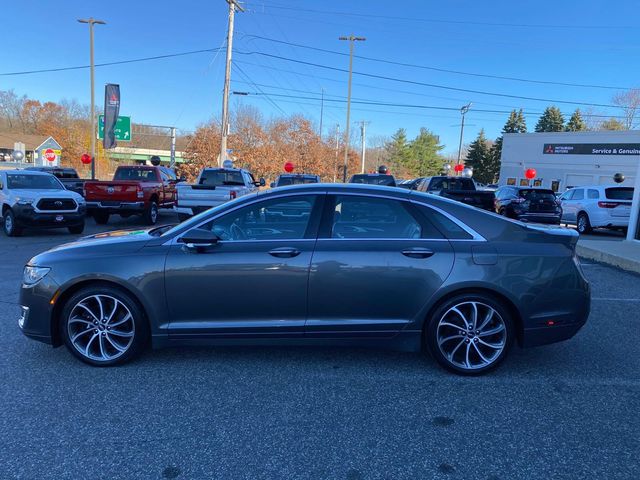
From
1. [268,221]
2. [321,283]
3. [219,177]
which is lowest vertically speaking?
[321,283]

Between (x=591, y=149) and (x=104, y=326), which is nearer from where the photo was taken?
(x=104, y=326)

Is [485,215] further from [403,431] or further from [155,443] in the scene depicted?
[155,443]

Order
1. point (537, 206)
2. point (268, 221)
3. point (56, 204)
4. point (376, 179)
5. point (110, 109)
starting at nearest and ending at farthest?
point (268, 221)
point (56, 204)
point (376, 179)
point (537, 206)
point (110, 109)

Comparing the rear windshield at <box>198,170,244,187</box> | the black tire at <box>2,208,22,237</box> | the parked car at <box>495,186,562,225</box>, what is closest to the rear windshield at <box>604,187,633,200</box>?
the parked car at <box>495,186,562,225</box>

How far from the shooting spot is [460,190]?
15625mm

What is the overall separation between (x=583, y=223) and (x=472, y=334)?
14.5m

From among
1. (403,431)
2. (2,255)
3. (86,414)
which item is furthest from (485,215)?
(2,255)

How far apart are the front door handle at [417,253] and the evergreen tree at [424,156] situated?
87533 mm

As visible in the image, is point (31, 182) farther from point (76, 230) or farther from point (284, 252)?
point (284, 252)

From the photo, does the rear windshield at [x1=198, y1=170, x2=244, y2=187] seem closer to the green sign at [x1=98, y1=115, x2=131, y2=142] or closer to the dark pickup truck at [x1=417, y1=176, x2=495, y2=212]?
the dark pickup truck at [x1=417, y1=176, x2=495, y2=212]

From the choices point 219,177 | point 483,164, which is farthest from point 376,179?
point 483,164

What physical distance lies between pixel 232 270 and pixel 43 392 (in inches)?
65.1

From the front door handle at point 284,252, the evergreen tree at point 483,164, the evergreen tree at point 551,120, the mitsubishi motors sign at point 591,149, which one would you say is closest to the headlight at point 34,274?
the front door handle at point 284,252

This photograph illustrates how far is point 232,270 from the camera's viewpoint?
3.79 m
